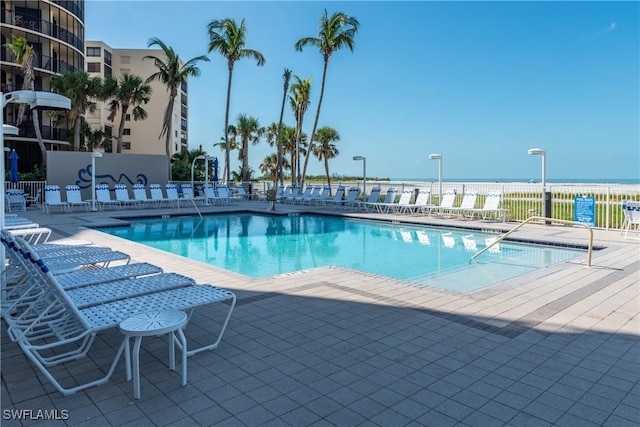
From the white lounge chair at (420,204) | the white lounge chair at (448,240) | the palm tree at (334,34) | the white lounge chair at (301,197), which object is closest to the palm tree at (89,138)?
the palm tree at (334,34)

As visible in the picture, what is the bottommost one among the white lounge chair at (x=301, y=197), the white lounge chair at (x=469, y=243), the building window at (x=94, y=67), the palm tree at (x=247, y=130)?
the white lounge chair at (x=469, y=243)

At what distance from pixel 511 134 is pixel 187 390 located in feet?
141

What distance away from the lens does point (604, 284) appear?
5422 mm

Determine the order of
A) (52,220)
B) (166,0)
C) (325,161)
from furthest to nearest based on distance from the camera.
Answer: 1. (325,161)
2. (166,0)
3. (52,220)

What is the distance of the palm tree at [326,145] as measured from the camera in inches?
1297

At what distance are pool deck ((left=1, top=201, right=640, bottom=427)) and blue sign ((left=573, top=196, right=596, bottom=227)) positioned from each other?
6455 millimetres

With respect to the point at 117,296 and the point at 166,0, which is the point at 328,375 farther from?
the point at 166,0

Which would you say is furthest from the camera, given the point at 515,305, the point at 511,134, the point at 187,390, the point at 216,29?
the point at 511,134

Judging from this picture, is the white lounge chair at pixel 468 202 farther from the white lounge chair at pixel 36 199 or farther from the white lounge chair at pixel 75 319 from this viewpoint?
the white lounge chair at pixel 36 199

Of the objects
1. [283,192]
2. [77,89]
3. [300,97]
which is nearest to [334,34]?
[300,97]

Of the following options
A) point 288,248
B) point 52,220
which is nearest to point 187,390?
point 288,248

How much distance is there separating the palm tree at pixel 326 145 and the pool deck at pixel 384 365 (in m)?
28.3
